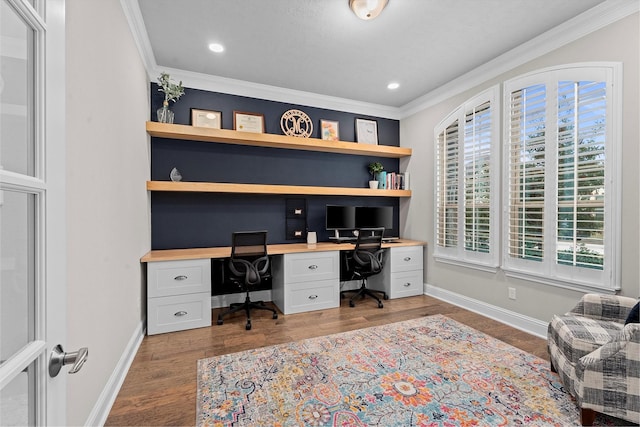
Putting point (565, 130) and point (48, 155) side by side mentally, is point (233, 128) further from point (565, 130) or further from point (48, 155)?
point (565, 130)

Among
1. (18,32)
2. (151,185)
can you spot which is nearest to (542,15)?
(18,32)

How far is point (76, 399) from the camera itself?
1.38 m

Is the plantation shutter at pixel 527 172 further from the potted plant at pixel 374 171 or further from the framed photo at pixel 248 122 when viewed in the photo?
the framed photo at pixel 248 122

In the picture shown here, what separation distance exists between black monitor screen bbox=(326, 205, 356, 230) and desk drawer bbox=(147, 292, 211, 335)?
1866mm

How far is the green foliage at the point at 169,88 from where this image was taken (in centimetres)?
326

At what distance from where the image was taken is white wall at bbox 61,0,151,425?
1355 mm

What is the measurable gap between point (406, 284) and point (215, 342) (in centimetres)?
261

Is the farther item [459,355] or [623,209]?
[459,355]

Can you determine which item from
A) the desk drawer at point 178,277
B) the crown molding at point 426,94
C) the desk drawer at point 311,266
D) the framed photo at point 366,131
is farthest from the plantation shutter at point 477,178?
the desk drawer at point 178,277

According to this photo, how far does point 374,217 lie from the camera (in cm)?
441

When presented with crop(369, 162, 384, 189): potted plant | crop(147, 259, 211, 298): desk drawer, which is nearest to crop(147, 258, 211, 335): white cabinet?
crop(147, 259, 211, 298): desk drawer

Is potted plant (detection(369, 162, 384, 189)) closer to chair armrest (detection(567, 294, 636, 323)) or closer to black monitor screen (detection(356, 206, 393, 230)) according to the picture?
black monitor screen (detection(356, 206, 393, 230))

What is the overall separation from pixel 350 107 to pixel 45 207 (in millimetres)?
4215

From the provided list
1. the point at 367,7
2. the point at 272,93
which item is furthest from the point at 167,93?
the point at 367,7
